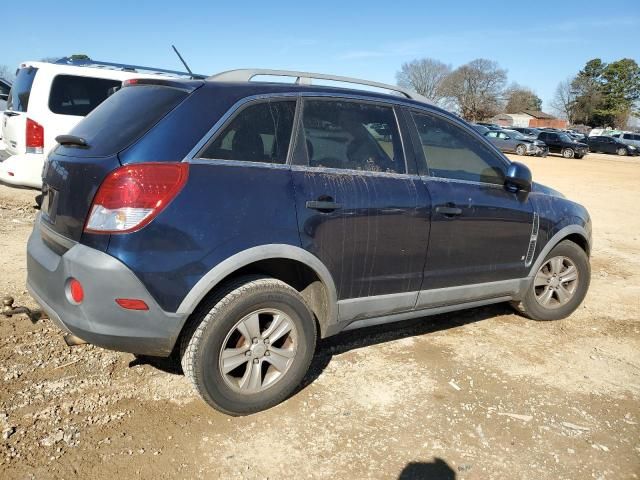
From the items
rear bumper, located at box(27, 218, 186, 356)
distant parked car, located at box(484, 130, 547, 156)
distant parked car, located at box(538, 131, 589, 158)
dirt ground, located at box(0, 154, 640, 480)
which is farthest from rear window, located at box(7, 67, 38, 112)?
distant parked car, located at box(538, 131, 589, 158)

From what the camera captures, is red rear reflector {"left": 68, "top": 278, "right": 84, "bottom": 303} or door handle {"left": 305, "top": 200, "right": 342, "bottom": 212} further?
door handle {"left": 305, "top": 200, "right": 342, "bottom": 212}

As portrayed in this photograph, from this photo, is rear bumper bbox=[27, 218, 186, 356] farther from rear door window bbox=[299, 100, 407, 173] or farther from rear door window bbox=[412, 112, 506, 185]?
Result: rear door window bbox=[412, 112, 506, 185]

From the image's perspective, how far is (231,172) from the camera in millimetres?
2740

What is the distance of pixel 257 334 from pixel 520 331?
8.42ft

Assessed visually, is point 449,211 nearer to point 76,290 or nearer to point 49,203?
point 76,290

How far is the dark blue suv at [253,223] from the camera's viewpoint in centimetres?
255

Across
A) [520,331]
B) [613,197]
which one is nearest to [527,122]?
[613,197]

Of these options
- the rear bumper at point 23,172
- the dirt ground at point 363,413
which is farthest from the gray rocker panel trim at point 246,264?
the rear bumper at point 23,172

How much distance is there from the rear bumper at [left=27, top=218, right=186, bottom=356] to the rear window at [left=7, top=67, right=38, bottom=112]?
16.8ft

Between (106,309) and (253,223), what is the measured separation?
82cm

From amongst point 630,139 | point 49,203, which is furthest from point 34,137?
point 630,139

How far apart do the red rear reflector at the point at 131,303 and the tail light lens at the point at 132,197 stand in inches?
12.8

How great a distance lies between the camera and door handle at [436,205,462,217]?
3.50 metres

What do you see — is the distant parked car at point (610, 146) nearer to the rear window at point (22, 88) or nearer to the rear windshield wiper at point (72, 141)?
the rear window at point (22, 88)
